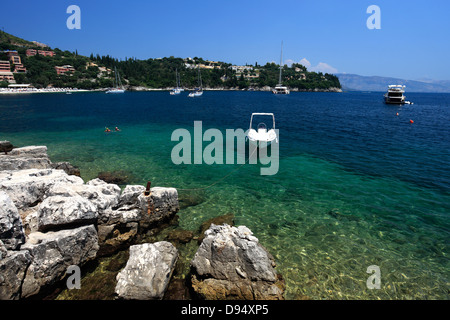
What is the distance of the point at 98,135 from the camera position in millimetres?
30766

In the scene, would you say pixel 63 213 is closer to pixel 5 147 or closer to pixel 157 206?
pixel 157 206

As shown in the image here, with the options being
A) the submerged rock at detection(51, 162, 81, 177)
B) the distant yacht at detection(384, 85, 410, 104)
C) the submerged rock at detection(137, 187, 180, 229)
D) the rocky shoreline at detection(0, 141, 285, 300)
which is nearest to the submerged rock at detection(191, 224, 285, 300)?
the rocky shoreline at detection(0, 141, 285, 300)

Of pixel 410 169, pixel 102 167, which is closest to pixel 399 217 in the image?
pixel 410 169

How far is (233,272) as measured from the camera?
7.47 meters

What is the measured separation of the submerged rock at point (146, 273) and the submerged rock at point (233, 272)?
37.6 inches

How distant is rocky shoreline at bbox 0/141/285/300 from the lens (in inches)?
267

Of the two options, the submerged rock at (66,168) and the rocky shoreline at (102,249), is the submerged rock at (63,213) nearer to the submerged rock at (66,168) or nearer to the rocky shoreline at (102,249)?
the rocky shoreline at (102,249)

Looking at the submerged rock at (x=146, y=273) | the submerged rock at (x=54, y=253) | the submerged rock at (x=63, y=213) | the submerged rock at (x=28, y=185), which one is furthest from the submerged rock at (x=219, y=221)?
the submerged rock at (x=28, y=185)

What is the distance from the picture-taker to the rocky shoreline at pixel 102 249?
267 inches

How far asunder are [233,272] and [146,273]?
2779 mm

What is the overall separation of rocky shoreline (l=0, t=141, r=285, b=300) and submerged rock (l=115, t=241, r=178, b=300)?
0.03 meters

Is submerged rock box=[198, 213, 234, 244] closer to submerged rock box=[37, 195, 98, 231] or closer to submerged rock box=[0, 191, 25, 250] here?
submerged rock box=[37, 195, 98, 231]

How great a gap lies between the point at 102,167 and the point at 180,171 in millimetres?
6453

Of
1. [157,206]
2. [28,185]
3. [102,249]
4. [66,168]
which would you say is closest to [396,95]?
[157,206]
